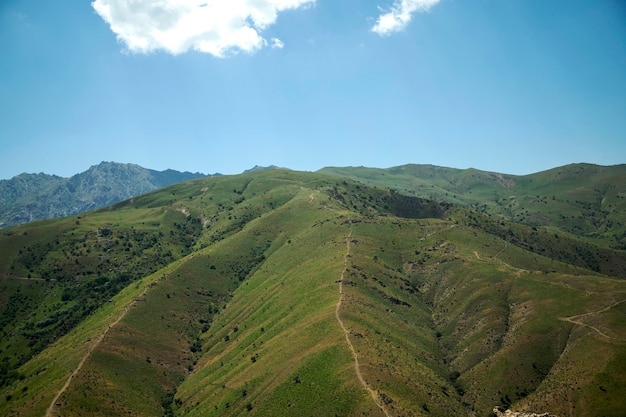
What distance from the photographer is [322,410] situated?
108938 millimetres

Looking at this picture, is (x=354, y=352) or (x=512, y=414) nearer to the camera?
(x=512, y=414)

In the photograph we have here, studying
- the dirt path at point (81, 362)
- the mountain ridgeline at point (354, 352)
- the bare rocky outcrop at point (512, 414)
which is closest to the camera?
the bare rocky outcrop at point (512, 414)

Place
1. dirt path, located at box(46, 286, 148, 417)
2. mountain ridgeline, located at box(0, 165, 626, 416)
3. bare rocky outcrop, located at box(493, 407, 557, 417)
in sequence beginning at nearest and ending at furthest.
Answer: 1. bare rocky outcrop, located at box(493, 407, 557, 417)
2. mountain ridgeline, located at box(0, 165, 626, 416)
3. dirt path, located at box(46, 286, 148, 417)

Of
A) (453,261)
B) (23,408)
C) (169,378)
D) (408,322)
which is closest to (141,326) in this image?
(169,378)

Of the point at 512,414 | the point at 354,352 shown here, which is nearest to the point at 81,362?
the point at 354,352

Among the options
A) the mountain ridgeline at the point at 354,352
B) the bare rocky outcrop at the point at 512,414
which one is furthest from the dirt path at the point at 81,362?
the bare rocky outcrop at the point at 512,414

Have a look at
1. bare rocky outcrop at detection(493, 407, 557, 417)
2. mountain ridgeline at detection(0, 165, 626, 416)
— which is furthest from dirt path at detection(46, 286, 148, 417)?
bare rocky outcrop at detection(493, 407, 557, 417)

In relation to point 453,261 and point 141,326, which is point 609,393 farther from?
point 141,326

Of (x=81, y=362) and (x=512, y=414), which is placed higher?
(x=81, y=362)

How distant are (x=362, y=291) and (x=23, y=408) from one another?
4659 inches

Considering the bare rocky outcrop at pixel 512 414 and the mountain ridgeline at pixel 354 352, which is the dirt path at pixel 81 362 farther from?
the bare rocky outcrop at pixel 512 414

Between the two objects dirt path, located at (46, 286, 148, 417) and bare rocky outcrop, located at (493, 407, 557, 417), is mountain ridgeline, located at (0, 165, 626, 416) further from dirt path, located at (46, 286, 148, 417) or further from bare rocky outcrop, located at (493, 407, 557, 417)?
bare rocky outcrop, located at (493, 407, 557, 417)

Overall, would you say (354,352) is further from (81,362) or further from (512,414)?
(81,362)

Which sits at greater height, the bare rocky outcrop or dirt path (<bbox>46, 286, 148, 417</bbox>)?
dirt path (<bbox>46, 286, 148, 417</bbox>)
